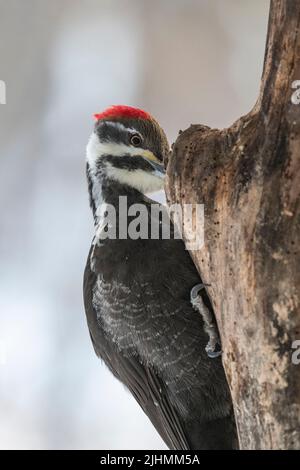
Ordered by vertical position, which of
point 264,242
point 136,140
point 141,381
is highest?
point 136,140

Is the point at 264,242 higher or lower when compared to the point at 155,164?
lower

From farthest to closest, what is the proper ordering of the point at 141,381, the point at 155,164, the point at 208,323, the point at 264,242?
the point at 155,164 < the point at 141,381 < the point at 208,323 < the point at 264,242

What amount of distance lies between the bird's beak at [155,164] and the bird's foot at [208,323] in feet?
2.39

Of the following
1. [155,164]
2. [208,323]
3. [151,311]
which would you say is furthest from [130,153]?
[208,323]

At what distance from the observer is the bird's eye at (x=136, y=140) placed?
398cm

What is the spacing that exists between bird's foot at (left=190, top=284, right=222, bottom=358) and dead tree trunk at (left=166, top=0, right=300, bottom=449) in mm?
432

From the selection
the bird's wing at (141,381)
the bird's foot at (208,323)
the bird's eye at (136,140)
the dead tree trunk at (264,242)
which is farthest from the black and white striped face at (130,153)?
the dead tree trunk at (264,242)

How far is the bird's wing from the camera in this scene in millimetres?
3629

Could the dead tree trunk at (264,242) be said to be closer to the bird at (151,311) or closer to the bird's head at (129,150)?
the bird at (151,311)

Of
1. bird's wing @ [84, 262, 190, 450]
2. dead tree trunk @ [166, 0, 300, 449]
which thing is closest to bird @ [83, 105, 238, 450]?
bird's wing @ [84, 262, 190, 450]

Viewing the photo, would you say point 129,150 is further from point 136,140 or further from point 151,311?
point 151,311

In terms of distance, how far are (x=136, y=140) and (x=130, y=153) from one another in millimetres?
76

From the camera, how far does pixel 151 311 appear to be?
3.47 metres
